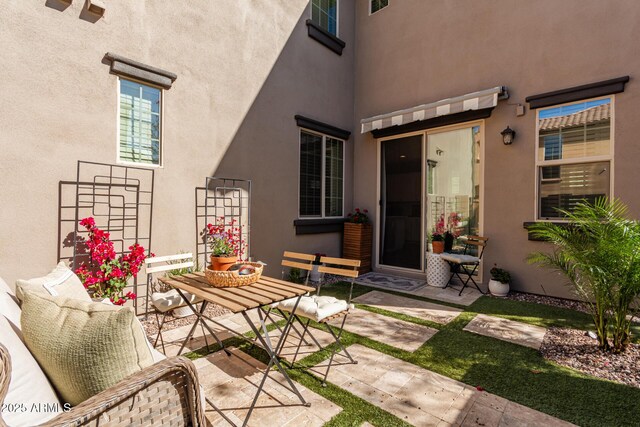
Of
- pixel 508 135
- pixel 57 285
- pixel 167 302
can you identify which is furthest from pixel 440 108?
pixel 57 285

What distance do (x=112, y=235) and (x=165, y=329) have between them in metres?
1.32

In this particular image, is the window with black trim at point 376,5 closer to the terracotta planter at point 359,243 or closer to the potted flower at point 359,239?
the potted flower at point 359,239

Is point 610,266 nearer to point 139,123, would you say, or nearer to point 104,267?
point 104,267

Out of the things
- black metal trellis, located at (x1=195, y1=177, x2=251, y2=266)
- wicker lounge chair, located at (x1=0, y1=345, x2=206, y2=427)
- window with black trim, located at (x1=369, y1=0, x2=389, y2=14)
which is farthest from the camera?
window with black trim, located at (x1=369, y1=0, x2=389, y2=14)

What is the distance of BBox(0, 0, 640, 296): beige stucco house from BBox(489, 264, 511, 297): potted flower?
0.70ft

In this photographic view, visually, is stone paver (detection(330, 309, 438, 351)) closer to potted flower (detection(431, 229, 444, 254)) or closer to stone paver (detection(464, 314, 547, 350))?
stone paver (detection(464, 314, 547, 350))

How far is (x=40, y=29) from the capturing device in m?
3.14

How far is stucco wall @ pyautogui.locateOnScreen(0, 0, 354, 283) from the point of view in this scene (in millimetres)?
3072

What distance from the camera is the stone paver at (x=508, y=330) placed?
131 inches

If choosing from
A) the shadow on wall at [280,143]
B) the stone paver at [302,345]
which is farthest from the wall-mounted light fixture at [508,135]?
the stone paver at [302,345]

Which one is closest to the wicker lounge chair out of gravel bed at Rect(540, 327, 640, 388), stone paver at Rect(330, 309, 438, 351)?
stone paver at Rect(330, 309, 438, 351)

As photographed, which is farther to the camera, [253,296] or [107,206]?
[107,206]

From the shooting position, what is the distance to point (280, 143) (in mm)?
5527

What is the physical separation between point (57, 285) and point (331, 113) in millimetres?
5648
